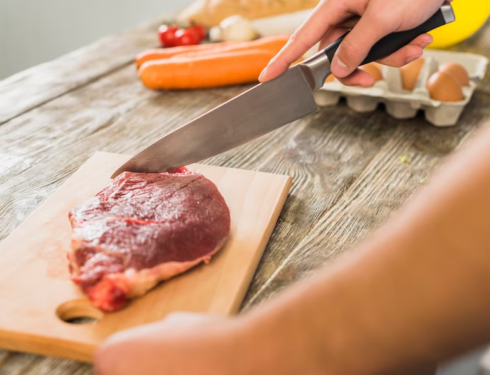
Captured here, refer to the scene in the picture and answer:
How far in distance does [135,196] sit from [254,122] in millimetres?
376

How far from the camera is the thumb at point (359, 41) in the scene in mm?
1435

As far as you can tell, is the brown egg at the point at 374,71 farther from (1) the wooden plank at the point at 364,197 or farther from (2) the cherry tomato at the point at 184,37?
(2) the cherry tomato at the point at 184,37

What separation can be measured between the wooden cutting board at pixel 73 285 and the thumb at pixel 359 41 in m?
0.39

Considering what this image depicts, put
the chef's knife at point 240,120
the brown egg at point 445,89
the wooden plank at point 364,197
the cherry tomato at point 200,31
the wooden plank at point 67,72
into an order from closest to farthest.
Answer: the wooden plank at point 364,197 < the chef's knife at point 240,120 < the brown egg at point 445,89 < the wooden plank at point 67,72 < the cherry tomato at point 200,31

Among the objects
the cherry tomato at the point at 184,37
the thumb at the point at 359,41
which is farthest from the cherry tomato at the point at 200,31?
the thumb at the point at 359,41

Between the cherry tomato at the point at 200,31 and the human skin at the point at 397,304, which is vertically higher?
the human skin at the point at 397,304

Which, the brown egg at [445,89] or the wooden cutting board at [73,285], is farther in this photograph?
the brown egg at [445,89]

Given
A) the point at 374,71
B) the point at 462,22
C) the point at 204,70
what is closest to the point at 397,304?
the point at 374,71

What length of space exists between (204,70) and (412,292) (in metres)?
1.78

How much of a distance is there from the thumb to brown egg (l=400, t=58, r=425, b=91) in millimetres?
517

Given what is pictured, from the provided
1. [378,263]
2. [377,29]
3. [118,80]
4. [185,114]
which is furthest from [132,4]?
[378,263]

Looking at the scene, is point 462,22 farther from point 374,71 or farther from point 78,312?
point 78,312

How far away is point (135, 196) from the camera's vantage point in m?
1.31

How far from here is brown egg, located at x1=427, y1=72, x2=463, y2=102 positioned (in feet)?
6.06
